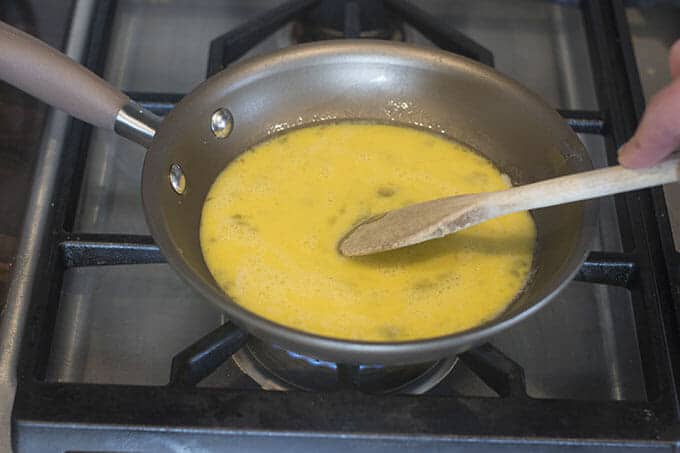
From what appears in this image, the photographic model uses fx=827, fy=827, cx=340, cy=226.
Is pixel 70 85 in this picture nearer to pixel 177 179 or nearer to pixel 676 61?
pixel 177 179

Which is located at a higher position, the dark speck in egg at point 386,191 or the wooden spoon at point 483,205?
the wooden spoon at point 483,205

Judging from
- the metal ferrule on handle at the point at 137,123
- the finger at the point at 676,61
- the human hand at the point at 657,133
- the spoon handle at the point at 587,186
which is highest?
the finger at the point at 676,61

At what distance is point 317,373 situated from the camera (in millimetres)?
787

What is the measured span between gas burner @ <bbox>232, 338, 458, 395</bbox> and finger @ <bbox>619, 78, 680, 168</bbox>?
0.88ft

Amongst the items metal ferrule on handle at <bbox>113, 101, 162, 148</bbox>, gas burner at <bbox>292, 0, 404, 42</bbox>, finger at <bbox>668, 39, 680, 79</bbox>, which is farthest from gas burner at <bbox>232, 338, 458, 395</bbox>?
gas burner at <bbox>292, 0, 404, 42</bbox>

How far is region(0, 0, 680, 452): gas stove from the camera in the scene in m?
0.69

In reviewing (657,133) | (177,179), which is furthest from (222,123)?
(657,133)

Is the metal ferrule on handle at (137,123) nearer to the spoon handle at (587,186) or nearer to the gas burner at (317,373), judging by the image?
the gas burner at (317,373)

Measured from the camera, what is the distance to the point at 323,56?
0.90 meters

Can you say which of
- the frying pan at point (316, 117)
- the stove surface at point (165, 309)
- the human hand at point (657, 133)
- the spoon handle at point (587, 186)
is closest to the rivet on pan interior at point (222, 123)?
the frying pan at point (316, 117)

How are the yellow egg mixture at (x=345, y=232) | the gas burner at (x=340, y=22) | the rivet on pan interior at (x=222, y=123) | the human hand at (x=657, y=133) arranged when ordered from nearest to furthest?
the human hand at (x=657, y=133)
the yellow egg mixture at (x=345, y=232)
the rivet on pan interior at (x=222, y=123)
the gas burner at (x=340, y=22)

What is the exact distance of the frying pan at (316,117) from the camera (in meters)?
0.70

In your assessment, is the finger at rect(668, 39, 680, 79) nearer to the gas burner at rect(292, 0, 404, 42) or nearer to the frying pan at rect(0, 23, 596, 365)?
the frying pan at rect(0, 23, 596, 365)

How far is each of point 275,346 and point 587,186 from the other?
0.32 metres
